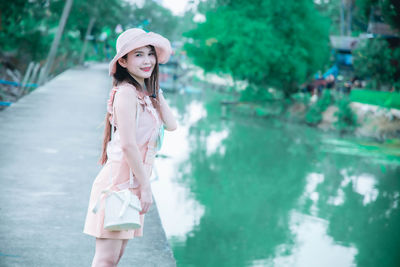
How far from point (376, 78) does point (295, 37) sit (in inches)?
231

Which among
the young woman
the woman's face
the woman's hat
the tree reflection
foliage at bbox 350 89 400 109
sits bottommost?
the tree reflection

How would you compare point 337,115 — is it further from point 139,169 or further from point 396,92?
point 139,169

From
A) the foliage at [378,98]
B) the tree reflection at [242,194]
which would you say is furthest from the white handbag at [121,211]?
the foliage at [378,98]

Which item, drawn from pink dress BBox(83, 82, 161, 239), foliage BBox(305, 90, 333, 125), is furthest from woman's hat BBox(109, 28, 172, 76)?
foliage BBox(305, 90, 333, 125)

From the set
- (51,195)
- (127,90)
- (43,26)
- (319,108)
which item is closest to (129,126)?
(127,90)

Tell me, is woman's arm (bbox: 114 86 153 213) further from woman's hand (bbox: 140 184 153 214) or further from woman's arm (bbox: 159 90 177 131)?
woman's arm (bbox: 159 90 177 131)

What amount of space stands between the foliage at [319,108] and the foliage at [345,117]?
4.85 feet

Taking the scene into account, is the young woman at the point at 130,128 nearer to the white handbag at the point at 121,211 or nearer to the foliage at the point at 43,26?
the white handbag at the point at 121,211

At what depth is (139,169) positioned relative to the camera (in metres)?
2.26

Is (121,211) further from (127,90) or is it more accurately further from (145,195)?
(127,90)

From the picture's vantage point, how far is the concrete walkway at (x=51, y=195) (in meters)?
3.46

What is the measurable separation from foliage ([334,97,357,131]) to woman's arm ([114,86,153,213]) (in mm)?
20111

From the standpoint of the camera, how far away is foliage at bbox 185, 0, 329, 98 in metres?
25.7

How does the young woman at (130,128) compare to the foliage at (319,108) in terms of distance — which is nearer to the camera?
the young woman at (130,128)
